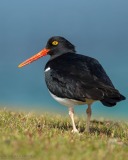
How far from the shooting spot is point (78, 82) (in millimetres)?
9852

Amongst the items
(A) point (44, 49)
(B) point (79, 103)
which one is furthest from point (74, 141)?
(A) point (44, 49)

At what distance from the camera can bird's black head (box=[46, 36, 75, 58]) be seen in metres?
12.0

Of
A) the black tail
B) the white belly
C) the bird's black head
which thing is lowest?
the black tail

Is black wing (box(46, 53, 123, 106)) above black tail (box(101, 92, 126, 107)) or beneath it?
above

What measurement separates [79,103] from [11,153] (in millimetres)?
4189

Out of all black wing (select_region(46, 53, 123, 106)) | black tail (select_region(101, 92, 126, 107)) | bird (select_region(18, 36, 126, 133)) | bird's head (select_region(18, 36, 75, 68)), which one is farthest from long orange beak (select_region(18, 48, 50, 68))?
black tail (select_region(101, 92, 126, 107))

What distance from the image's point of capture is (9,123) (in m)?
10.6

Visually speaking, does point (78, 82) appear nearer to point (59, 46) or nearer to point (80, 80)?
point (80, 80)

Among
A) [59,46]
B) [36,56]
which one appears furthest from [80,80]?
[36,56]

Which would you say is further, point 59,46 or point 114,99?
point 59,46

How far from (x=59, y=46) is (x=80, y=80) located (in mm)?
2423

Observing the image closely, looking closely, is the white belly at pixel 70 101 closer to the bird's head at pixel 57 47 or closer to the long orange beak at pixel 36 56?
the bird's head at pixel 57 47

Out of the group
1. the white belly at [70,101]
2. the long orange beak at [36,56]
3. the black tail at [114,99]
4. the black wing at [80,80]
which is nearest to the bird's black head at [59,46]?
the long orange beak at [36,56]

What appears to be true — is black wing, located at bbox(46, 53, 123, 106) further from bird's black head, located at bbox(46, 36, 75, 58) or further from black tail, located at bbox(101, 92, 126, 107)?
bird's black head, located at bbox(46, 36, 75, 58)
